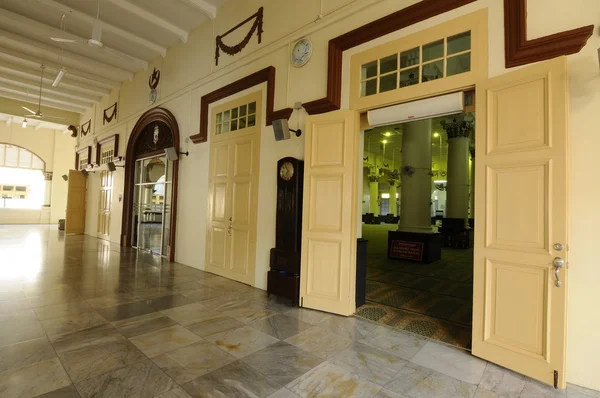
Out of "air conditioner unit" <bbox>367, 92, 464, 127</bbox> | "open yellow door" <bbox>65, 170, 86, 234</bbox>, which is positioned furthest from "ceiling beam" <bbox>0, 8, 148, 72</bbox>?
"air conditioner unit" <bbox>367, 92, 464, 127</bbox>

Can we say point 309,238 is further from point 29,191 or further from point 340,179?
point 29,191

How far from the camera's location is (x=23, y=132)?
1457 centimetres

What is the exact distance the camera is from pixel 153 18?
6.24 m

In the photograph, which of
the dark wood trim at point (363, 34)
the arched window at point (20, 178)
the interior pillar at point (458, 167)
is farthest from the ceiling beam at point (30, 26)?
the arched window at point (20, 178)

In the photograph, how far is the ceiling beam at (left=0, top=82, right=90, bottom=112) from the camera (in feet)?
32.8

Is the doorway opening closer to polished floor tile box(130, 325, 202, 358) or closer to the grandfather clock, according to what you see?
the grandfather clock

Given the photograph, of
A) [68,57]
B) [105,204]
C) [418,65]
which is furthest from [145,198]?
[418,65]

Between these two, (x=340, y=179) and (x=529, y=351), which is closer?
(x=529, y=351)

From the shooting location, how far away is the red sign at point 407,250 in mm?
6926

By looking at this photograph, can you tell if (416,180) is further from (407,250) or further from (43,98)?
(43,98)

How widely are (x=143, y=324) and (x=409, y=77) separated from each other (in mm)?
4193

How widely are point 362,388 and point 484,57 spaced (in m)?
3.12

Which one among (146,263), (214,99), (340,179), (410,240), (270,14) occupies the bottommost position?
(146,263)

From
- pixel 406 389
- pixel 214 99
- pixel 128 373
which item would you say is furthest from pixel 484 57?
pixel 214 99
